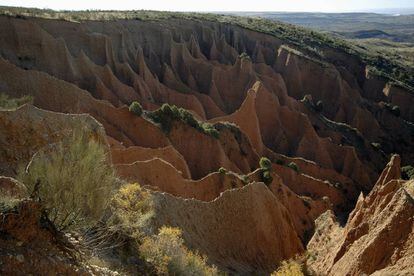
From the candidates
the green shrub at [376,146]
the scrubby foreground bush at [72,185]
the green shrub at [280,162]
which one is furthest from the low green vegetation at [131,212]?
the green shrub at [376,146]

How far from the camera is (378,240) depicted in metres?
15.5

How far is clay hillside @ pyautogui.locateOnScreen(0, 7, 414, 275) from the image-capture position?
9375mm

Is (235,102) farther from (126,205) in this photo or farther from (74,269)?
(74,269)

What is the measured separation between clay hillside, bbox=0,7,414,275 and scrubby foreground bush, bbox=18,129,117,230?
34 millimetres

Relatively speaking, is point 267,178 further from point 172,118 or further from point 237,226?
point 237,226

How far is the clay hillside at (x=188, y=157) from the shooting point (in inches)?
369

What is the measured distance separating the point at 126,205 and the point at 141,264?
265cm

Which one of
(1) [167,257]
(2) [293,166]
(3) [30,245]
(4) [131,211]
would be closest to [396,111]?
(2) [293,166]

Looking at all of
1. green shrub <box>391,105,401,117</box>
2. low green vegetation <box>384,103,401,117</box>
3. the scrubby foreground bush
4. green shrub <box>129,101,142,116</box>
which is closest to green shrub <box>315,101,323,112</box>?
low green vegetation <box>384,103,401,117</box>

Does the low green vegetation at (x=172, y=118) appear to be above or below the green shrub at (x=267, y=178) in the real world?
above

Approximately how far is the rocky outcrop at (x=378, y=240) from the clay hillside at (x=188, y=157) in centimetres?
6

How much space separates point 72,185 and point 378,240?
1063cm

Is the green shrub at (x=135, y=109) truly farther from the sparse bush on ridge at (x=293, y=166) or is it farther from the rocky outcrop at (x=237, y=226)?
the sparse bush on ridge at (x=293, y=166)

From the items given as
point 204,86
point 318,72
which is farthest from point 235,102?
point 318,72
